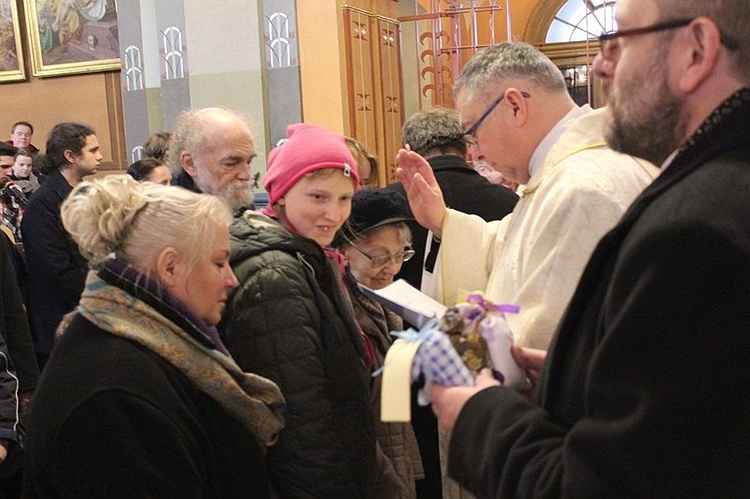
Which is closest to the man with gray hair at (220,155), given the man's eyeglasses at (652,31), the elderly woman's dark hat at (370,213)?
the elderly woman's dark hat at (370,213)

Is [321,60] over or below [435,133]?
over

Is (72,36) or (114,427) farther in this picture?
(72,36)

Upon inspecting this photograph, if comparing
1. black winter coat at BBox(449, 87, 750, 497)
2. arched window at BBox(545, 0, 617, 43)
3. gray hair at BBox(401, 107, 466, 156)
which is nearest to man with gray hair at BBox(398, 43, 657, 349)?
A: black winter coat at BBox(449, 87, 750, 497)

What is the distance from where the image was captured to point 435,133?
4.19m

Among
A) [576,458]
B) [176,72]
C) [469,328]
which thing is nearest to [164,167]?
[176,72]

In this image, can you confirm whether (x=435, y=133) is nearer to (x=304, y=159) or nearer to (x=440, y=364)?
(x=304, y=159)

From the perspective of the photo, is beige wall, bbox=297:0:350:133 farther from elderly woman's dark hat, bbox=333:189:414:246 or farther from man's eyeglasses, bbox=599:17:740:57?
man's eyeglasses, bbox=599:17:740:57

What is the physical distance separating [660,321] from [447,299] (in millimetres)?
1923

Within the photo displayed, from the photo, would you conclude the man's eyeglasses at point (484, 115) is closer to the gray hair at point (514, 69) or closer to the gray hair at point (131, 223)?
the gray hair at point (514, 69)

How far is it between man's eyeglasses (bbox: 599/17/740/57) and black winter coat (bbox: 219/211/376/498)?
52.3 inches

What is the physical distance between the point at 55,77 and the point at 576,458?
31.4 feet

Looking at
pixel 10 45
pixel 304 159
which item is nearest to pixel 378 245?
pixel 304 159

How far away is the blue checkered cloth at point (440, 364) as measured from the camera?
156 cm

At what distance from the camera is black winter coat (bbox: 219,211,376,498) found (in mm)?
2568
